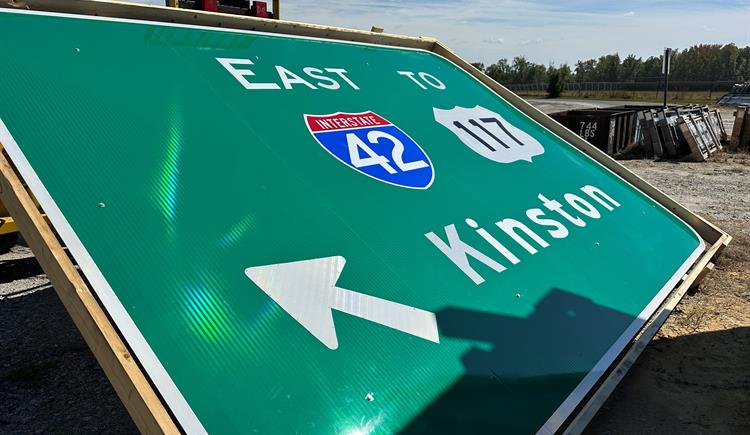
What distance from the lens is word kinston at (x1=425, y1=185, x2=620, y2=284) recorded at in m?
3.24

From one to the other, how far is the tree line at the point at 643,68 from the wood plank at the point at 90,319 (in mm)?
58996

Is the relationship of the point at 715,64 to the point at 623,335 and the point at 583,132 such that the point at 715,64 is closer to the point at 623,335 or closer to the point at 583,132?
the point at 583,132

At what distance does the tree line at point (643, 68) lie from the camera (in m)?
60.3

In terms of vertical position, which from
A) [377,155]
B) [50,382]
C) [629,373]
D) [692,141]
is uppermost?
[377,155]

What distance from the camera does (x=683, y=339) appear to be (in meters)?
4.87

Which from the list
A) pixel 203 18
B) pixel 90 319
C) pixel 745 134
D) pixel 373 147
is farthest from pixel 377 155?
pixel 745 134

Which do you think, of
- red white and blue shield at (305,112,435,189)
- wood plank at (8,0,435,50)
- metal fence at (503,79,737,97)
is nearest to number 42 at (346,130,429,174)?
red white and blue shield at (305,112,435,189)

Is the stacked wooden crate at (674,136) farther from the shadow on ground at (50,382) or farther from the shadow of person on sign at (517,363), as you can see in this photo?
the shadow on ground at (50,382)

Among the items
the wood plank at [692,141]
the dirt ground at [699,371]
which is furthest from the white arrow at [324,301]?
the wood plank at [692,141]

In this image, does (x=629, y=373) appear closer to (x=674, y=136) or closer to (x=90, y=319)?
(x=90, y=319)

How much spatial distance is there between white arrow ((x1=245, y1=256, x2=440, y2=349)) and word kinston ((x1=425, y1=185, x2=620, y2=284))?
56 cm

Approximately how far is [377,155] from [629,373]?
2530mm

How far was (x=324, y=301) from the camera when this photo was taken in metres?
2.54

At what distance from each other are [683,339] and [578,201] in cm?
152
